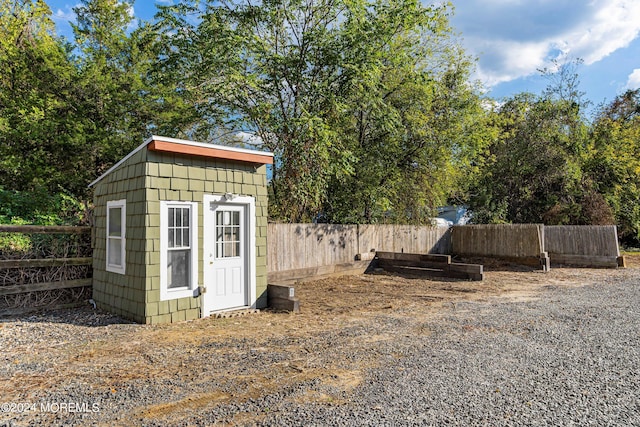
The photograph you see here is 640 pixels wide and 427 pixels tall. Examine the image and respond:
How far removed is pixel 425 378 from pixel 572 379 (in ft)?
4.67

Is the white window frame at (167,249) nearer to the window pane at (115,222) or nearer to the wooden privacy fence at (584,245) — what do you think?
the window pane at (115,222)

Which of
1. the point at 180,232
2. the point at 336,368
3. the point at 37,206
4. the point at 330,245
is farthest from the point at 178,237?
the point at 37,206

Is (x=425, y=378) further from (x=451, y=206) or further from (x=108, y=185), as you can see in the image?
(x=451, y=206)

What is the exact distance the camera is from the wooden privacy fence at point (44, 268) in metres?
6.64

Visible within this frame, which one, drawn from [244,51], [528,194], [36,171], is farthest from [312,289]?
[528,194]

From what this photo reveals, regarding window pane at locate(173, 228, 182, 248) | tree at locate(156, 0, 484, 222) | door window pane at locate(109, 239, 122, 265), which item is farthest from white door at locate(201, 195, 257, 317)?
tree at locate(156, 0, 484, 222)

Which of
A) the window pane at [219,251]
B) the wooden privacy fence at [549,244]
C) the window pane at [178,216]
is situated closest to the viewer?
the window pane at [178,216]

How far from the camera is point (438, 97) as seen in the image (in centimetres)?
1277

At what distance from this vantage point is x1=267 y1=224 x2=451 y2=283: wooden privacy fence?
954 centimetres

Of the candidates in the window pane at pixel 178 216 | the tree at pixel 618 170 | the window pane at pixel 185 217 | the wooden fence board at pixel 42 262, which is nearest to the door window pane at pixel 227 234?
the window pane at pixel 185 217

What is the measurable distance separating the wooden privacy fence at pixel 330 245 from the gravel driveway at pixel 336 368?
2638mm

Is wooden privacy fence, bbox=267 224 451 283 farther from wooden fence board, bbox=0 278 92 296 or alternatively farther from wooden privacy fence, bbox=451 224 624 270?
wooden fence board, bbox=0 278 92 296

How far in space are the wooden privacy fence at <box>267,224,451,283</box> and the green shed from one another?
6.95 feet

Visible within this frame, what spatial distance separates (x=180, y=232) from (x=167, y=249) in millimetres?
346
